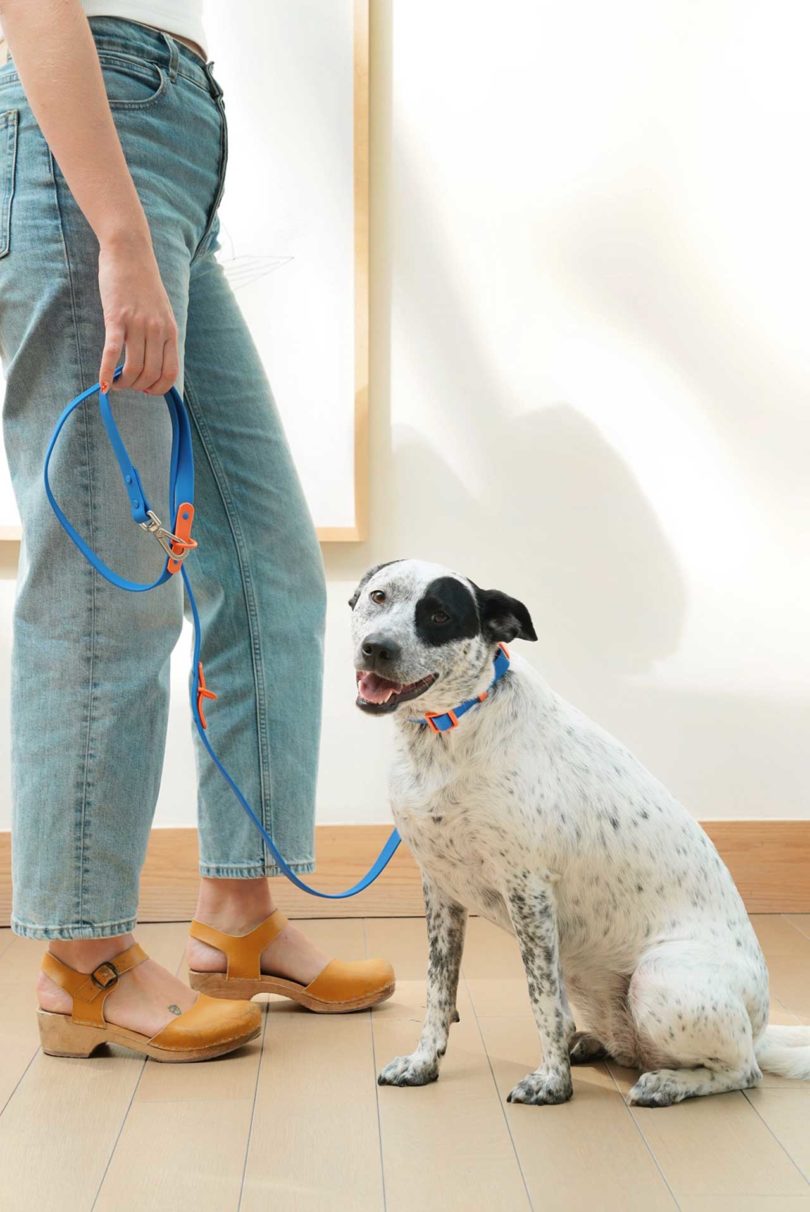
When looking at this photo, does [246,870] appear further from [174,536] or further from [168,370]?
[168,370]

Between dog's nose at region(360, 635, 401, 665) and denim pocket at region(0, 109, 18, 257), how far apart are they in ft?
2.24

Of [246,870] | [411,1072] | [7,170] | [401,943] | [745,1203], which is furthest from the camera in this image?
[401,943]

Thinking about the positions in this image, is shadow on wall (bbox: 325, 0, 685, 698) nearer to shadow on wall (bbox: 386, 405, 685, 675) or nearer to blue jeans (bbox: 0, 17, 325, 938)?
shadow on wall (bbox: 386, 405, 685, 675)

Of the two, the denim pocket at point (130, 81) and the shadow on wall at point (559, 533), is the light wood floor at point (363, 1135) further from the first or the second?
the denim pocket at point (130, 81)

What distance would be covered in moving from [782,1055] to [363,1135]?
605 mm

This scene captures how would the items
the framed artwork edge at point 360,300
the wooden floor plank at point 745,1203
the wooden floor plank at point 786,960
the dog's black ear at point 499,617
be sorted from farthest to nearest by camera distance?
1. the framed artwork edge at point 360,300
2. the wooden floor plank at point 786,960
3. the dog's black ear at point 499,617
4. the wooden floor plank at point 745,1203

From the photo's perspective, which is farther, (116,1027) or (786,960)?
(786,960)

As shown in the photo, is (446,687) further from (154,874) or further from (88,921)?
(154,874)

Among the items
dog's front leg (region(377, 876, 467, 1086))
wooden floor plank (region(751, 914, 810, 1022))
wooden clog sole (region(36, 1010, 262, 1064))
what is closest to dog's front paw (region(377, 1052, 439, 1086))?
dog's front leg (region(377, 876, 467, 1086))

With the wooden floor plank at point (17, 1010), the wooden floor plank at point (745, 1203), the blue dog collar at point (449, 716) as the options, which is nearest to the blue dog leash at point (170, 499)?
the blue dog collar at point (449, 716)

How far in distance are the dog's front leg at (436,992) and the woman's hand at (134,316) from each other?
2.63 ft

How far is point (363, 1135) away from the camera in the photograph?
147 centimetres

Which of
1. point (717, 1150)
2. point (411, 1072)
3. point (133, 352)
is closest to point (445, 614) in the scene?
point (133, 352)

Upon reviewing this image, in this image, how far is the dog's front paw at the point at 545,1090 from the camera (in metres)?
1.57
